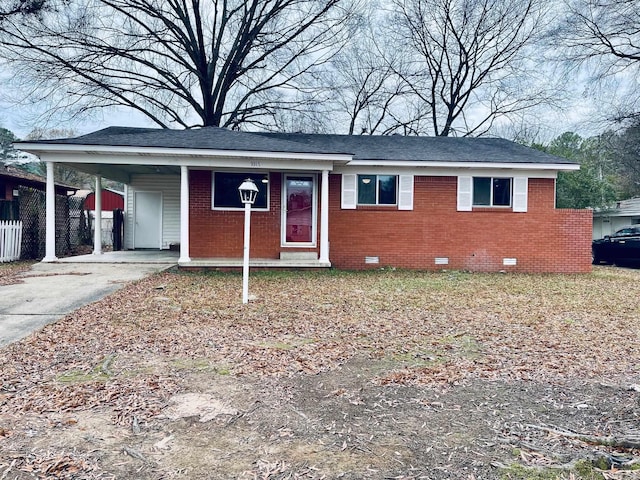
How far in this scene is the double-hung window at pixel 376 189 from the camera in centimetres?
1270

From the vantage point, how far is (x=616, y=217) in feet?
75.7

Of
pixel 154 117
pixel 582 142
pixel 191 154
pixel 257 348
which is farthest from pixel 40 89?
pixel 582 142

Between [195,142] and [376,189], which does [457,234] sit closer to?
[376,189]

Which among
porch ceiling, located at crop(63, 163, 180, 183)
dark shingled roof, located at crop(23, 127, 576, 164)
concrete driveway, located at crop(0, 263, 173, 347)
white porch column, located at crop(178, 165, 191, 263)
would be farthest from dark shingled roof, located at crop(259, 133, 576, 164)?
concrete driveway, located at crop(0, 263, 173, 347)

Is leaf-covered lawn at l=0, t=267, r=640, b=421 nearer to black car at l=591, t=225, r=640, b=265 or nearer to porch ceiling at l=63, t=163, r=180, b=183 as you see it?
porch ceiling at l=63, t=163, r=180, b=183

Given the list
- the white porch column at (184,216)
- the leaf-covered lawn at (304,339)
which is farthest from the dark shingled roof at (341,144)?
the leaf-covered lawn at (304,339)

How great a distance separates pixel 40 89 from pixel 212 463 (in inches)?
832

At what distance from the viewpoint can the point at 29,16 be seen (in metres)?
17.0

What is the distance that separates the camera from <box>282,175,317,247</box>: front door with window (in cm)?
1243

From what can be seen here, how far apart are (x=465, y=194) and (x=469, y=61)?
14792 mm

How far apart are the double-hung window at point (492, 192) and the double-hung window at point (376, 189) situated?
2.42 metres

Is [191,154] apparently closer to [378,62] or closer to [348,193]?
[348,193]

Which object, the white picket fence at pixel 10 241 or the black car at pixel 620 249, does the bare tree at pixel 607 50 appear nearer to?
the black car at pixel 620 249

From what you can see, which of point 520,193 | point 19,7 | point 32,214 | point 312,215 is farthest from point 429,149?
point 19,7
